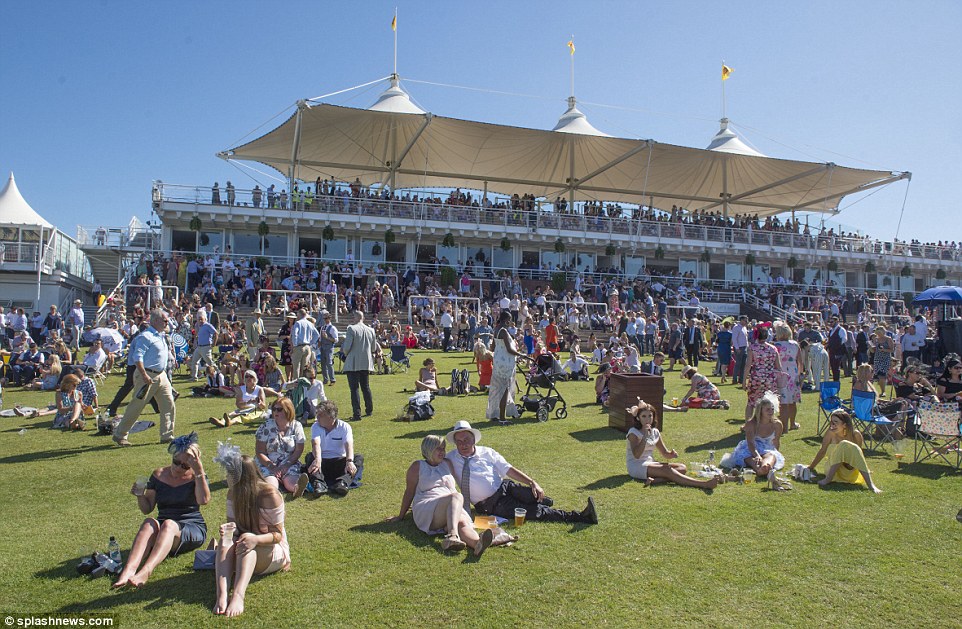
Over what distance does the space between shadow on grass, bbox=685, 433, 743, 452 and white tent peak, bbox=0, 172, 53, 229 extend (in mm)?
38775

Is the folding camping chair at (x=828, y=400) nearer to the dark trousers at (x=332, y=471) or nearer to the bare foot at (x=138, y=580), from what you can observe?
the dark trousers at (x=332, y=471)

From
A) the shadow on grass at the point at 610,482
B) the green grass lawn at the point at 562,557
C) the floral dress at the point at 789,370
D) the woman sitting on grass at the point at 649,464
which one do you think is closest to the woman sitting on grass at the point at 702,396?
the floral dress at the point at 789,370

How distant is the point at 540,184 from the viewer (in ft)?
133

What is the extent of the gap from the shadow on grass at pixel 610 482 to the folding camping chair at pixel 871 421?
3.82 m

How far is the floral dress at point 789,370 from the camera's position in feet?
31.0

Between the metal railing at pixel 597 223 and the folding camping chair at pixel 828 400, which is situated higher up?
the metal railing at pixel 597 223

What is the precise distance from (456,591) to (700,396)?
27.9 ft

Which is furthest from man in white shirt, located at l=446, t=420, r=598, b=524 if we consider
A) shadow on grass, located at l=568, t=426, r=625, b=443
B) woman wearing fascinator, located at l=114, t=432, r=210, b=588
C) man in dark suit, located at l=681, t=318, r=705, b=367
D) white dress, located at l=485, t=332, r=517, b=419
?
man in dark suit, located at l=681, t=318, r=705, b=367

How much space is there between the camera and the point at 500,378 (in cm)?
1014

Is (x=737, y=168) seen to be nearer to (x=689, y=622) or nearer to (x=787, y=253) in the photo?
(x=787, y=253)

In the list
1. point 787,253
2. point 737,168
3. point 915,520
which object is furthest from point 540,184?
point 915,520

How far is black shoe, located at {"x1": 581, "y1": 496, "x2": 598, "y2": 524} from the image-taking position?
5.62 metres

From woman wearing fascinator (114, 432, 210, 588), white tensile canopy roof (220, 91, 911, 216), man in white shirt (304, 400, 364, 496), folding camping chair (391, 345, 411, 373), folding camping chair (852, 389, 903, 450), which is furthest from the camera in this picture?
white tensile canopy roof (220, 91, 911, 216)

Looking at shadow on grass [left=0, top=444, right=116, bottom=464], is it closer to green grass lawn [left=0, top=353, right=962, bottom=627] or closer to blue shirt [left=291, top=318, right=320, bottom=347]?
green grass lawn [left=0, top=353, right=962, bottom=627]
